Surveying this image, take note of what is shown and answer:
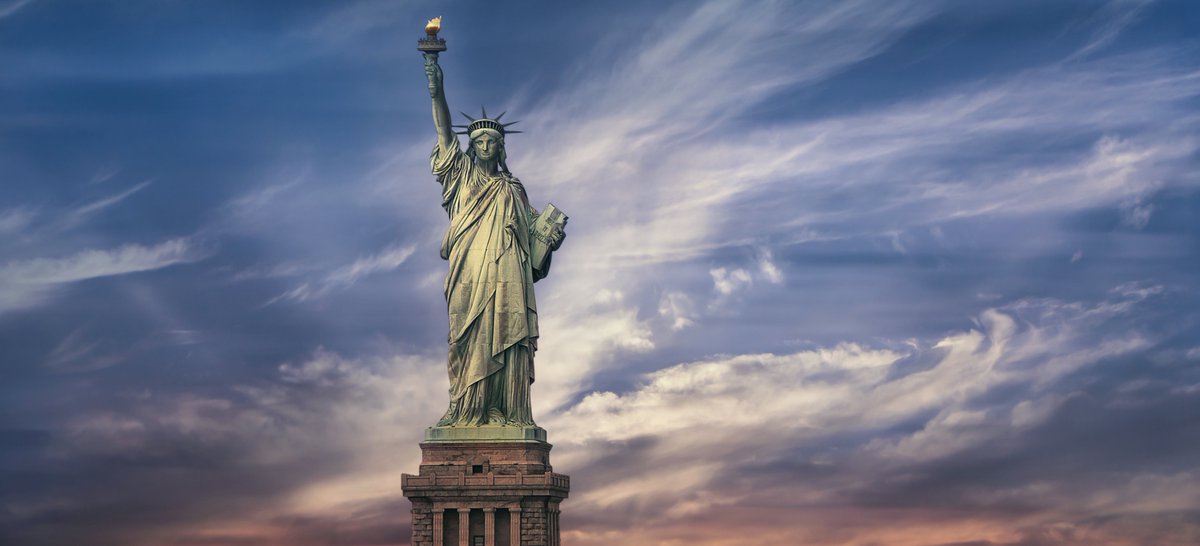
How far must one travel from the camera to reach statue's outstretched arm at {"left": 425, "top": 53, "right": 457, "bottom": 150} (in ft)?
276

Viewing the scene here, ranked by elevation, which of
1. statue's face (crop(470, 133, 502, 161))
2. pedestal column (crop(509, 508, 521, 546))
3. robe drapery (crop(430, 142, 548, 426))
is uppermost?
statue's face (crop(470, 133, 502, 161))

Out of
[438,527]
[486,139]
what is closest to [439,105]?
[486,139]

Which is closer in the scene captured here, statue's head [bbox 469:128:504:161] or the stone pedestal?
the stone pedestal

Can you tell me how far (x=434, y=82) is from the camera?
84000 mm

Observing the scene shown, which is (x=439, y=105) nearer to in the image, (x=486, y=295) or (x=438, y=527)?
(x=486, y=295)

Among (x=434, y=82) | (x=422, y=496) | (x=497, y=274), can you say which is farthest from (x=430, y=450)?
(x=434, y=82)

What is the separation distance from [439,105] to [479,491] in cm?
1515

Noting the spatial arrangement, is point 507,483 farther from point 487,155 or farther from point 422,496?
point 487,155

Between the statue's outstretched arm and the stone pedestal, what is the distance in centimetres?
1156

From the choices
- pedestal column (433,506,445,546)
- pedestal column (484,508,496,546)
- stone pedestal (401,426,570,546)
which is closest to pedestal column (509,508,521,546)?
stone pedestal (401,426,570,546)

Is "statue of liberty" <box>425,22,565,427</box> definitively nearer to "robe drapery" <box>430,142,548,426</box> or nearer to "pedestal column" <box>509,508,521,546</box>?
"robe drapery" <box>430,142,548,426</box>

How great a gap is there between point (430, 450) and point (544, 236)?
9.81 metres

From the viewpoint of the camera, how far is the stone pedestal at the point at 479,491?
81.5 m

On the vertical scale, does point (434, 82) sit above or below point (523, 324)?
above
